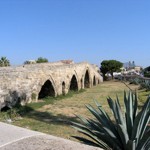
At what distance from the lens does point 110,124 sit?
4898mm

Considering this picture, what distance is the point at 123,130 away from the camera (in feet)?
14.4

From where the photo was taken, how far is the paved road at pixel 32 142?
3.32 metres

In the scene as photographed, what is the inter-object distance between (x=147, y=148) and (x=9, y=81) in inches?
362

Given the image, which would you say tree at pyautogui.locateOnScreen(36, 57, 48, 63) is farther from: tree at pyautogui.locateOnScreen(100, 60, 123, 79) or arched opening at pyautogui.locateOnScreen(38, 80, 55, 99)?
arched opening at pyautogui.locateOnScreen(38, 80, 55, 99)

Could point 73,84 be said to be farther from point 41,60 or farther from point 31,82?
point 41,60

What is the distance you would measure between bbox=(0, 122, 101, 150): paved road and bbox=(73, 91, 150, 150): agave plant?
101 centimetres

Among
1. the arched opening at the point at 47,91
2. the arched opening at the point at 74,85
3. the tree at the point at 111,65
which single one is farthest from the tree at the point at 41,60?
the arched opening at the point at 47,91

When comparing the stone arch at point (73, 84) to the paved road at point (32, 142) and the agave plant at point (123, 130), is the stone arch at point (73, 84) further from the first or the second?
the paved road at point (32, 142)

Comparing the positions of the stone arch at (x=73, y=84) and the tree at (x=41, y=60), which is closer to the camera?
the stone arch at (x=73, y=84)

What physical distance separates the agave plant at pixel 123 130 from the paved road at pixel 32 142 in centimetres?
101

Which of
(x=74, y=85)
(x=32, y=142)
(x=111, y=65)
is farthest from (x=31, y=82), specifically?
(x=111, y=65)

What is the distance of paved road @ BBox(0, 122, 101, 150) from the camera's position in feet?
10.9

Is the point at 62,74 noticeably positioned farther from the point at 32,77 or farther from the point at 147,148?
the point at 147,148

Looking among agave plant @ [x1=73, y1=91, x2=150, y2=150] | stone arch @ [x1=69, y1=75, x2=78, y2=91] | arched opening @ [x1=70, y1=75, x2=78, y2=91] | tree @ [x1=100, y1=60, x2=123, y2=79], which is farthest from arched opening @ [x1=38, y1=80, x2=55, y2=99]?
tree @ [x1=100, y1=60, x2=123, y2=79]
